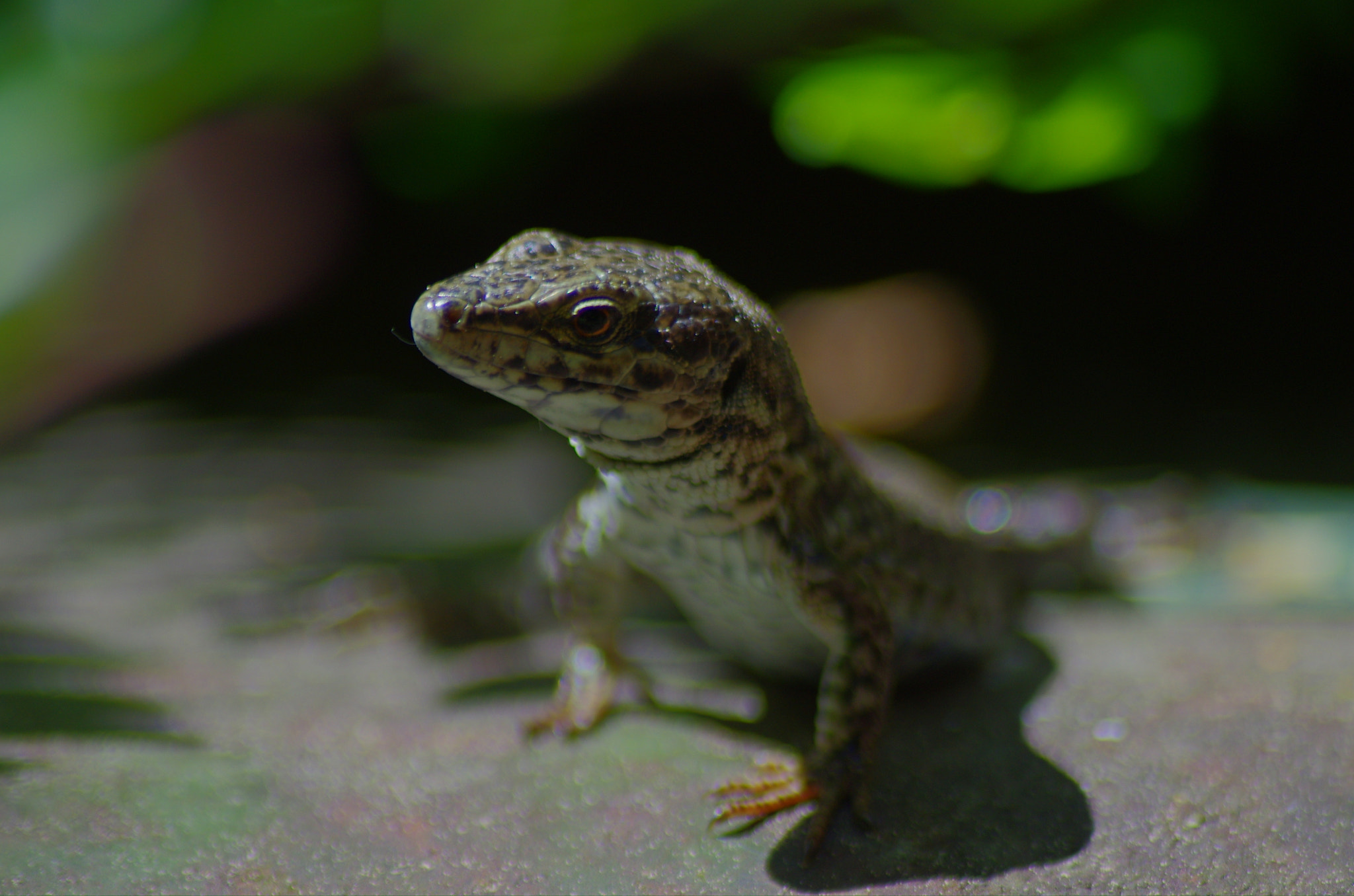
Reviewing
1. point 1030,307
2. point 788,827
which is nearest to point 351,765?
point 788,827

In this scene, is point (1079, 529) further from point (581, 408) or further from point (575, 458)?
point (581, 408)

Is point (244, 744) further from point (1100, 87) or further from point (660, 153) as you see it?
point (660, 153)

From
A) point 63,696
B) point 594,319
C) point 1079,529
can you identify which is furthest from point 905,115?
point 63,696

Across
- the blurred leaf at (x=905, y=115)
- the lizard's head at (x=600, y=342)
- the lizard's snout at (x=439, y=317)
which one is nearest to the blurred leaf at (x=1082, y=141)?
the blurred leaf at (x=905, y=115)

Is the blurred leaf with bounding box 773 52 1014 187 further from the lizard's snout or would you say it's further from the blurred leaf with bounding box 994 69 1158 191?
the lizard's snout

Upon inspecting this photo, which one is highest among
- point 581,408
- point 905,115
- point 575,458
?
point 905,115

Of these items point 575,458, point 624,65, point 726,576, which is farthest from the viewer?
point 624,65

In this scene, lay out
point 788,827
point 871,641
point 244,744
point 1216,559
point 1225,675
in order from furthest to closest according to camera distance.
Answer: point 1216,559
point 1225,675
point 244,744
point 871,641
point 788,827

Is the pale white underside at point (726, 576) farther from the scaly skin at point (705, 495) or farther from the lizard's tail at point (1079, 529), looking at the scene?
the lizard's tail at point (1079, 529)
